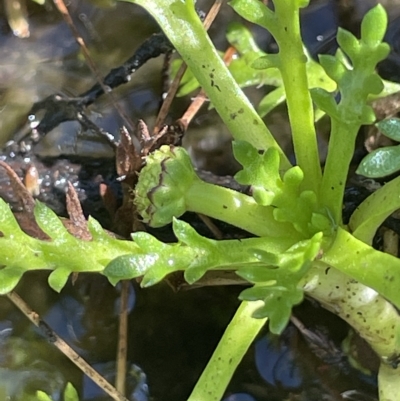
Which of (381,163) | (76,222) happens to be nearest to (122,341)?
(76,222)

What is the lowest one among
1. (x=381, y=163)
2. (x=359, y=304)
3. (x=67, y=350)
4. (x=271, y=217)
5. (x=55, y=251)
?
(x=359, y=304)

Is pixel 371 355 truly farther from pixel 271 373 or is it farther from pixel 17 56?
pixel 17 56

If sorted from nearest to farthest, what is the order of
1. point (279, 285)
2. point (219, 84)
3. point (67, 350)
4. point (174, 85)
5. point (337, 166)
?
1. point (279, 285)
2. point (337, 166)
3. point (219, 84)
4. point (67, 350)
5. point (174, 85)

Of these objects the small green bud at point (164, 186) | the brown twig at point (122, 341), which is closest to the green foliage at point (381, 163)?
the small green bud at point (164, 186)

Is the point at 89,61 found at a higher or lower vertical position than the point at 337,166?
higher

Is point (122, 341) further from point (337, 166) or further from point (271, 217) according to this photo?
point (337, 166)

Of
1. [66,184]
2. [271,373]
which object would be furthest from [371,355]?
[66,184]

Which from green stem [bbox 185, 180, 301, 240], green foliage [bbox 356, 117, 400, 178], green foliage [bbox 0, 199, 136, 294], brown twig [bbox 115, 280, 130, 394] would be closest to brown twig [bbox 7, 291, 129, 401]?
brown twig [bbox 115, 280, 130, 394]
